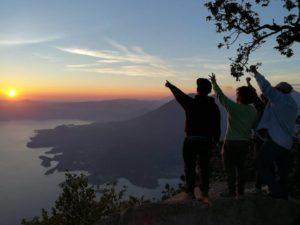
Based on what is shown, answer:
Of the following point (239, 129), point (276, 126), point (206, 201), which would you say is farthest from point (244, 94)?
point (206, 201)

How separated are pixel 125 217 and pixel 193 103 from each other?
3142mm

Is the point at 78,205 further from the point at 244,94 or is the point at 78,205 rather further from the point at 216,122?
the point at 244,94

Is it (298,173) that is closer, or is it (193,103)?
(193,103)

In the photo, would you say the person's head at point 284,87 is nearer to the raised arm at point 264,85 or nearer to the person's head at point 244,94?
the raised arm at point 264,85

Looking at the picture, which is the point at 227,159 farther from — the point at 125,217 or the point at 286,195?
the point at 125,217

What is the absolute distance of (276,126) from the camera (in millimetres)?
8633

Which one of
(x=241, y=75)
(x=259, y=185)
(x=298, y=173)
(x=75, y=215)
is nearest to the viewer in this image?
(x=259, y=185)

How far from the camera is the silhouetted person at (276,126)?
332 inches

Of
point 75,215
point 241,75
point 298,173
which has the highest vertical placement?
point 241,75

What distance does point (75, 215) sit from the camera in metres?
29.0

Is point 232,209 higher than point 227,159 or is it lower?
lower

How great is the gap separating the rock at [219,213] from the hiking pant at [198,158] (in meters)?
0.54

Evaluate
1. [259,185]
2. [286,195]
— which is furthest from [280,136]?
[259,185]

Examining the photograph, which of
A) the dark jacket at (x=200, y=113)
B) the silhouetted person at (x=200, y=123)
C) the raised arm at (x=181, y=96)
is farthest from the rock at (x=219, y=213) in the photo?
the raised arm at (x=181, y=96)
